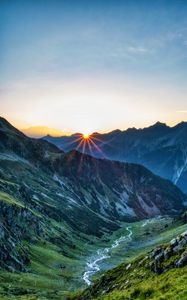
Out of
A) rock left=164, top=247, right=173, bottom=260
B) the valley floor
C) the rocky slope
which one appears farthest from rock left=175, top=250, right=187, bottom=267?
the valley floor

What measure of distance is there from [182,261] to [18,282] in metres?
71.0

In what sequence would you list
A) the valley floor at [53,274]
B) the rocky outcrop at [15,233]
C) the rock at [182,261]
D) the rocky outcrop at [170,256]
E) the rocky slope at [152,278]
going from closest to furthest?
the rocky slope at [152,278] < the rock at [182,261] < the rocky outcrop at [170,256] < the valley floor at [53,274] < the rocky outcrop at [15,233]

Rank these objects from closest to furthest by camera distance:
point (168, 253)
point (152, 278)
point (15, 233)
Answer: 1. point (152, 278)
2. point (168, 253)
3. point (15, 233)

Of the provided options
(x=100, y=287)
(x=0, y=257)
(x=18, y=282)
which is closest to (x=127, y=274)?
(x=100, y=287)

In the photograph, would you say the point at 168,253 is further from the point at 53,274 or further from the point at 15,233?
the point at 15,233

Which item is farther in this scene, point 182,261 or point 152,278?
point 152,278

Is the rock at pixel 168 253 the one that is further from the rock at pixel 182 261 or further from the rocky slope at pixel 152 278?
the rock at pixel 182 261

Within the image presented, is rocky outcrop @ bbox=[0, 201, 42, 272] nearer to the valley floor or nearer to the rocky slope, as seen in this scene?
the valley floor

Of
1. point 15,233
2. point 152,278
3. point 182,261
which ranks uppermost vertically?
point 182,261

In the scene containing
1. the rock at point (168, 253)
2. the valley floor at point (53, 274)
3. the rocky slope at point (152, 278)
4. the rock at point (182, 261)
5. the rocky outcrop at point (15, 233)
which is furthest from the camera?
the rocky outcrop at point (15, 233)

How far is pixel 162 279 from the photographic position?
43.0m

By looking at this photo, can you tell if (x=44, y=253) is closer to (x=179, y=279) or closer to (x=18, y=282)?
(x=18, y=282)

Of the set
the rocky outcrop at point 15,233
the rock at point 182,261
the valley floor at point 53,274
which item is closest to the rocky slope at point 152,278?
the rock at point 182,261

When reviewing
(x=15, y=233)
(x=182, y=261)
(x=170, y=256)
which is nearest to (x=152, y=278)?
(x=170, y=256)
